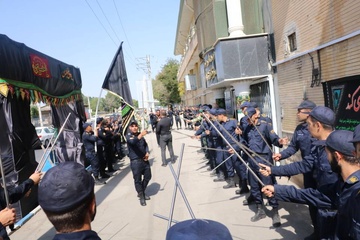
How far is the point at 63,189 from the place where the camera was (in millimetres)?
1472

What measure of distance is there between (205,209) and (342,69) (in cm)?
347

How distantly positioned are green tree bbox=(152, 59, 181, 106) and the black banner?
40.8m

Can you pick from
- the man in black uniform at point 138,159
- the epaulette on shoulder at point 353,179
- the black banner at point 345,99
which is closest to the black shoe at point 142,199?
the man in black uniform at point 138,159

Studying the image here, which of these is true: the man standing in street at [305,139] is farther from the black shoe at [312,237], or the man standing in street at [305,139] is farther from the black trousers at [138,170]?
the black trousers at [138,170]

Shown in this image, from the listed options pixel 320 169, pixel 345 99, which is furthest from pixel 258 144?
pixel 320 169

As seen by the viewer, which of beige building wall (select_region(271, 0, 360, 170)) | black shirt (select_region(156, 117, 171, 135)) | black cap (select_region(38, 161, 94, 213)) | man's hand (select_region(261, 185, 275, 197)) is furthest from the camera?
black shirt (select_region(156, 117, 171, 135))

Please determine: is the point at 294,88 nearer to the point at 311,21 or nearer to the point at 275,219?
the point at 311,21

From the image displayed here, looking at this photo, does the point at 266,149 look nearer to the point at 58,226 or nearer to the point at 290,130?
the point at 290,130

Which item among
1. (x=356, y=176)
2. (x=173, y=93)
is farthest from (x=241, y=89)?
(x=173, y=93)

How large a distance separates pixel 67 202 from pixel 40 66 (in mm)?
5694


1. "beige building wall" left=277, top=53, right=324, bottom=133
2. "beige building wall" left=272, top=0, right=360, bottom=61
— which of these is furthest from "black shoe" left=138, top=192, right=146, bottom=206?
"beige building wall" left=272, top=0, right=360, bottom=61

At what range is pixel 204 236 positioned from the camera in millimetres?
1052

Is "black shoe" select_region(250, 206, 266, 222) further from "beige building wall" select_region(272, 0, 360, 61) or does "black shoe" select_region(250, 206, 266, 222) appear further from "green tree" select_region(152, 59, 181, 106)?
"green tree" select_region(152, 59, 181, 106)

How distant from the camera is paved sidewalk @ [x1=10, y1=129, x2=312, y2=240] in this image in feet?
14.8
